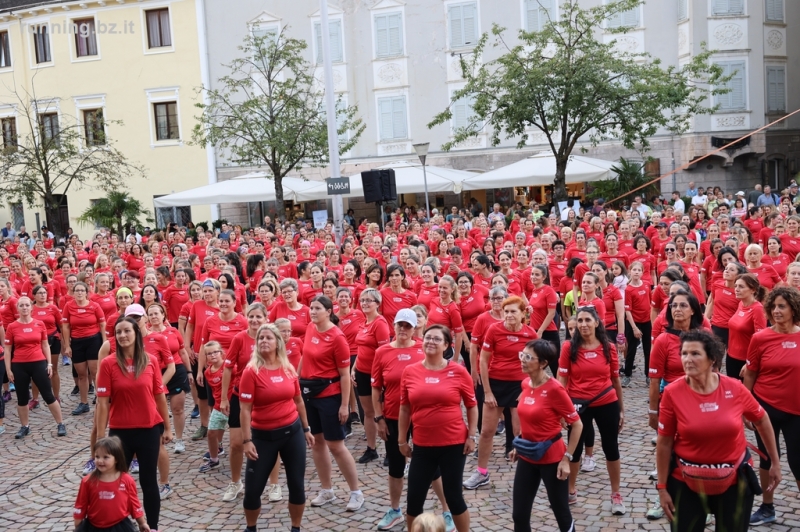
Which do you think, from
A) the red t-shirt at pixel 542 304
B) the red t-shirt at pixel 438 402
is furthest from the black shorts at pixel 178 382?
the red t-shirt at pixel 542 304

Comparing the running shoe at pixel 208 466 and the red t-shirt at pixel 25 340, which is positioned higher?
the red t-shirt at pixel 25 340

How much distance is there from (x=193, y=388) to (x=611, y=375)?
526cm

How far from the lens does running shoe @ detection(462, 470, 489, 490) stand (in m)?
7.70

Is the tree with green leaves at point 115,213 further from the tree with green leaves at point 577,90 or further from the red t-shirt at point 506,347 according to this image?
the red t-shirt at point 506,347

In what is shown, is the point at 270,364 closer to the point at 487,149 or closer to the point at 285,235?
the point at 285,235

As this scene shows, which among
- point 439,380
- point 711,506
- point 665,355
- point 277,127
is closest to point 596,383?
point 665,355

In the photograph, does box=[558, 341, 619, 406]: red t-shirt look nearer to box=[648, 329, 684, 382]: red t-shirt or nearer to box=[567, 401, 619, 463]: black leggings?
box=[567, 401, 619, 463]: black leggings

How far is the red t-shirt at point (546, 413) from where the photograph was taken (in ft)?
19.3

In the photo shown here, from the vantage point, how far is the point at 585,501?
7.17 metres

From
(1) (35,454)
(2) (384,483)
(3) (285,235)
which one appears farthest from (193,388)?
(3) (285,235)

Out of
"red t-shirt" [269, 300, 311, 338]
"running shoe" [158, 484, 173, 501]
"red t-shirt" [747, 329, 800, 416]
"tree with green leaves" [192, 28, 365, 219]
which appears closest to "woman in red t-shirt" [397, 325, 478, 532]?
"red t-shirt" [747, 329, 800, 416]

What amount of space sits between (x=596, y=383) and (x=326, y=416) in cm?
235

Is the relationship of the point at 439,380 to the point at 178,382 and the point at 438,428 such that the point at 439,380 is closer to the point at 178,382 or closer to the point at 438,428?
the point at 438,428

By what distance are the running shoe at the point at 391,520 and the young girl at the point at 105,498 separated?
202 centimetres
